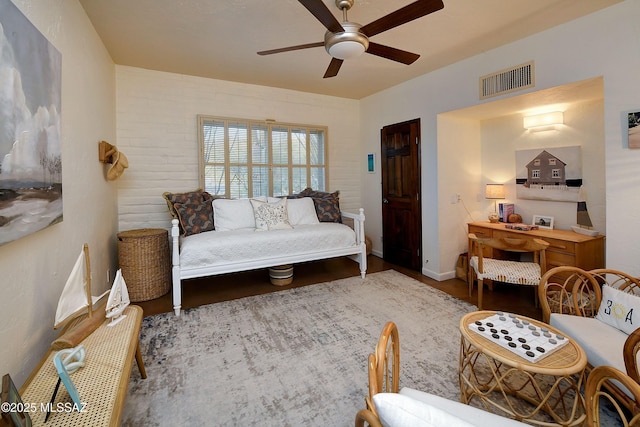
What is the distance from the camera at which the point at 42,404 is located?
104 centimetres

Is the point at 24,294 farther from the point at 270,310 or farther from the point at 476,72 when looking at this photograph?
the point at 476,72

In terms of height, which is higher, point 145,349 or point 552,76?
point 552,76

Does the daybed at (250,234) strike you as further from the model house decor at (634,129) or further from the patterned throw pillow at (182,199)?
the model house decor at (634,129)

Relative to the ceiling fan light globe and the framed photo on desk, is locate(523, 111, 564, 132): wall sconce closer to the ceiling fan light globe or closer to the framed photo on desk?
the framed photo on desk

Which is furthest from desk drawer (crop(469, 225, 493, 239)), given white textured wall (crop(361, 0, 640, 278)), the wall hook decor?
the wall hook decor

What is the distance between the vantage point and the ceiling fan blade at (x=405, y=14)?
1717 mm

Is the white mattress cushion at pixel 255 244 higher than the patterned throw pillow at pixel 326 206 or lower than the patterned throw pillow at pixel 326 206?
lower

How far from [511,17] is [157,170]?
4042mm

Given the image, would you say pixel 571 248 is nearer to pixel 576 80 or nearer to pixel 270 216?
pixel 576 80

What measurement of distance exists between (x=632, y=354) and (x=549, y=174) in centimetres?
273

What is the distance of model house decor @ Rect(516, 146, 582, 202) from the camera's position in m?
3.17

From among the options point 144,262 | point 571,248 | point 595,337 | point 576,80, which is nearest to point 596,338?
point 595,337

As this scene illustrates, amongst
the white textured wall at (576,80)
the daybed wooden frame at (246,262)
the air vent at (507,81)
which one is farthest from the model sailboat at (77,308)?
the air vent at (507,81)

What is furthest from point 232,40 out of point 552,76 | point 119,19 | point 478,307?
point 478,307
